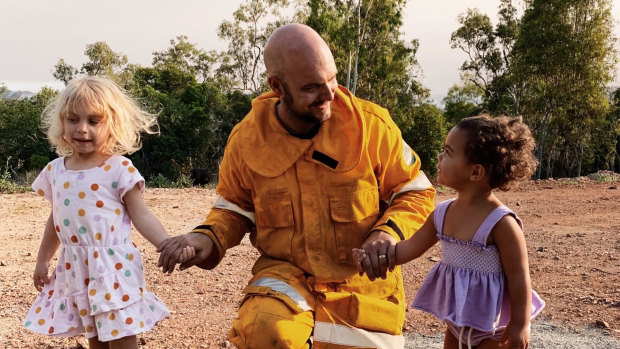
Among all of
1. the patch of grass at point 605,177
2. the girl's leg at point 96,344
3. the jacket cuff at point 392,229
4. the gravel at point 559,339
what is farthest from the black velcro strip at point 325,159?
the patch of grass at point 605,177

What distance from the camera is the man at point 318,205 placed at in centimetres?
298

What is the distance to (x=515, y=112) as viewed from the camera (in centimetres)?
2694

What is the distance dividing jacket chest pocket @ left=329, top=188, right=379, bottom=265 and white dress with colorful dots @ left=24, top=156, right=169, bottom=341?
3.11ft

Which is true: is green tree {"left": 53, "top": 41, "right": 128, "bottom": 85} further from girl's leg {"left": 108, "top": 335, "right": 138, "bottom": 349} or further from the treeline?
girl's leg {"left": 108, "top": 335, "right": 138, "bottom": 349}

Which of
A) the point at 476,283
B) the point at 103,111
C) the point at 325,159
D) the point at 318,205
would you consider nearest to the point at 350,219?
the point at 318,205

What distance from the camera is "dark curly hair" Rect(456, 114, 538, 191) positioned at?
2627 mm

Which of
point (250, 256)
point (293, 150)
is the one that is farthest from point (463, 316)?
point (250, 256)

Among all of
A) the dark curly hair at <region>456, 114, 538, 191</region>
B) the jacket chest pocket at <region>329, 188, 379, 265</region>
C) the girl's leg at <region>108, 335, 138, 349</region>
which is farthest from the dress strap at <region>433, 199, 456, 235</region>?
the girl's leg at <region>108, 335, 138, 349</region>

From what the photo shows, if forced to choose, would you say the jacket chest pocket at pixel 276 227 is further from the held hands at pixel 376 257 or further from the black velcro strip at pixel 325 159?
the held hands at pixel 376 257

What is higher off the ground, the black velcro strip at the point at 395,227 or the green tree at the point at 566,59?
the green tree at the point at 566,59

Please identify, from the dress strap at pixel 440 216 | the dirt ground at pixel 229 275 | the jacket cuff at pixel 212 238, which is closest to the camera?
the dress strap at pixel 440 216

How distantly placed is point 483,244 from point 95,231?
180 cm

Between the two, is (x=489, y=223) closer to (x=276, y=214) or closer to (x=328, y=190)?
(x=328, y=190)

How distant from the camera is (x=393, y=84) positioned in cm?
2678
